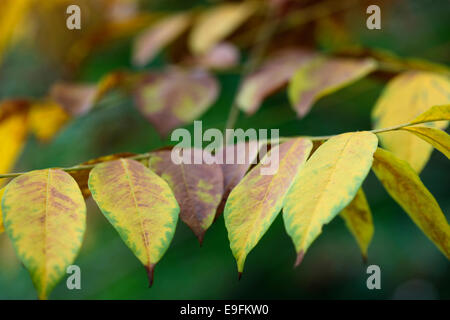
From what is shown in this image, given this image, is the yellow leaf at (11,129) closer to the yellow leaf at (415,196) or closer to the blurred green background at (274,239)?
the blurred green background at (274,239)

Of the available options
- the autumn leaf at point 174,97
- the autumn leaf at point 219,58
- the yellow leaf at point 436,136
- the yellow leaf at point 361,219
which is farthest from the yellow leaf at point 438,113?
the autumn leaf at point 219,58

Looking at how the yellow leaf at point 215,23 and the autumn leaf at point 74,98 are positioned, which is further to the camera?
the yellow leaf at point 215,23

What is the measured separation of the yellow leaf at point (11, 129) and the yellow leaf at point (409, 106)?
1.80ft

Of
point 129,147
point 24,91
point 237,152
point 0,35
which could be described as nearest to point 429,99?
point 237,152

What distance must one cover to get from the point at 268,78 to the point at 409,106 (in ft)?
0.76

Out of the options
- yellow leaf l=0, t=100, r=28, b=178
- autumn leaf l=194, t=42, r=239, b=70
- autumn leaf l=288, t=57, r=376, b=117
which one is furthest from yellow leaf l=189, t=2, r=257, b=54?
yellow leaf l=0, t=100, r=28, b=178

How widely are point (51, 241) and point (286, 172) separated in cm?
21

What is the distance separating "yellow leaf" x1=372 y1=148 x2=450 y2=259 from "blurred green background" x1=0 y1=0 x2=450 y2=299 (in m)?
0.71

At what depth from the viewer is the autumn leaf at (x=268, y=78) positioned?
26.8 inches

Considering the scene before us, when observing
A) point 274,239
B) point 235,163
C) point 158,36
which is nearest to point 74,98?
point 158,36

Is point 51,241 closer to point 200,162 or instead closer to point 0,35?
point 200,162

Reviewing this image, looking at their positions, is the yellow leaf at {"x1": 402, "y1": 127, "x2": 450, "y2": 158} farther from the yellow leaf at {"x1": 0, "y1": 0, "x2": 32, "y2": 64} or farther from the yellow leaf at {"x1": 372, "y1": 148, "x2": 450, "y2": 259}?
the yellow leaf at {"x1": 0, "y1": 0, "x2": 32, "y2": 64}

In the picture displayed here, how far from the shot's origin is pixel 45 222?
37cm

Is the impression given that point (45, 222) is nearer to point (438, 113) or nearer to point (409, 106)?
point (438, 113)
